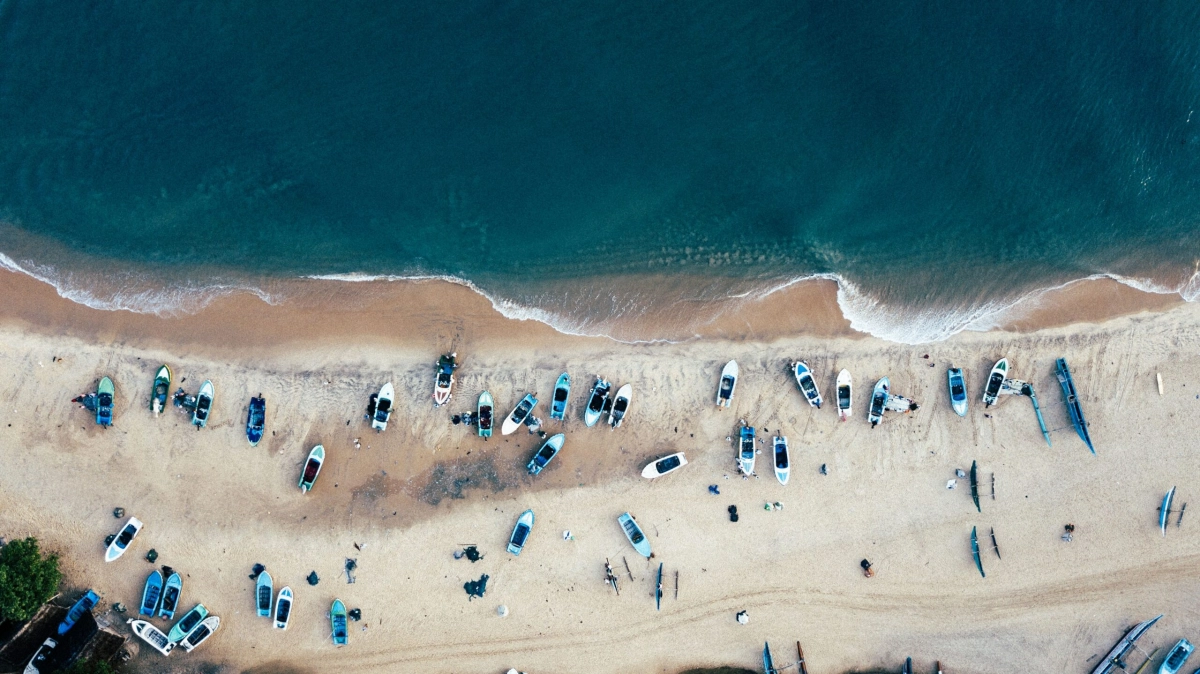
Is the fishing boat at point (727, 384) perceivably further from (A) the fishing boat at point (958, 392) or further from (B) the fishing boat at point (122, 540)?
(B) the fishing boat at point (122, 540)

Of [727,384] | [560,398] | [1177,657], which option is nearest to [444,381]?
[560,398]

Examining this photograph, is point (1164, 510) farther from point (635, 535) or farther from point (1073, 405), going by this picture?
point (635, 535)

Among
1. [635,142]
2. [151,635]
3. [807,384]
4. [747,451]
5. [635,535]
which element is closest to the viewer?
[151,635]

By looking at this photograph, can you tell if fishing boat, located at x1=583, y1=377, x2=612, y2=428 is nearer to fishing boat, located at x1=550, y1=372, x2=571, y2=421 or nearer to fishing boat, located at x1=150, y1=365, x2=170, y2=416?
fishing boat, located at x1=550, y1=372, x2=571, y2=421

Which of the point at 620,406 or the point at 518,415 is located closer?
the point at 518,415

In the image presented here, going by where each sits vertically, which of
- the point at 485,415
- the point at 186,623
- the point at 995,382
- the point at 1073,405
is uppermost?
the point at 995,382

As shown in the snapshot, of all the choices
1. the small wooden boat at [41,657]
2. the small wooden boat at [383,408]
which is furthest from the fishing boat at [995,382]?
the small wooden boat at [41,657]
